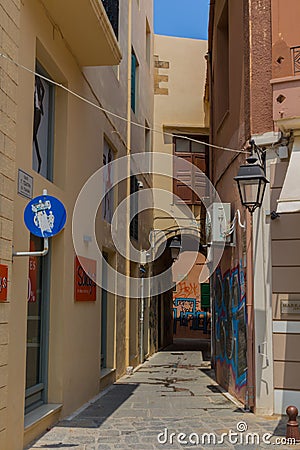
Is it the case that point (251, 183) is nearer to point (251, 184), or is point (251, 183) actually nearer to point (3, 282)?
point (251, 184)

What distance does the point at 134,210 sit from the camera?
1623 cm

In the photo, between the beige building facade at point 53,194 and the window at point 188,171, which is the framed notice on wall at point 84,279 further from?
the window at point 188,171

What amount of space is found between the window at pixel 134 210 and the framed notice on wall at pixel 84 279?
213 inches

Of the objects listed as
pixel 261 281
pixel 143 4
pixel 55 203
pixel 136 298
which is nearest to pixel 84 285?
pixel 261 281

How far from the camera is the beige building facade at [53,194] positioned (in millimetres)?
6254

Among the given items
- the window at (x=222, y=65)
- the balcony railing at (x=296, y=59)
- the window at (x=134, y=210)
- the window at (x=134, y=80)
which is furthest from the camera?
the window at (x=134, y=80)

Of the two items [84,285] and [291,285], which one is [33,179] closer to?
[84,285]

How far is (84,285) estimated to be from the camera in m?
9.57

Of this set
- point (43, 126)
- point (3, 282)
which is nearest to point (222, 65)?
point (43, 126)

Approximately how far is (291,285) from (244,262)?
1.10m

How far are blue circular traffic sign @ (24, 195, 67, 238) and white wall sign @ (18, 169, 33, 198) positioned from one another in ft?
1.73

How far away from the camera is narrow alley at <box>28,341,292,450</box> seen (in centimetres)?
699

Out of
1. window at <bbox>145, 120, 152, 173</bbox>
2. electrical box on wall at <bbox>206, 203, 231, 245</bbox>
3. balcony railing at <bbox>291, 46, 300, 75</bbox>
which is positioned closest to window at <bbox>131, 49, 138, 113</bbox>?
window at <bbox>145, 120, 152, 173</bbox>

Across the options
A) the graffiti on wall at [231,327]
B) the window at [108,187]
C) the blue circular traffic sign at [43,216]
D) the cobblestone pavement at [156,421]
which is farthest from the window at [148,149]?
the blue circular traffic sign at [43,216]
